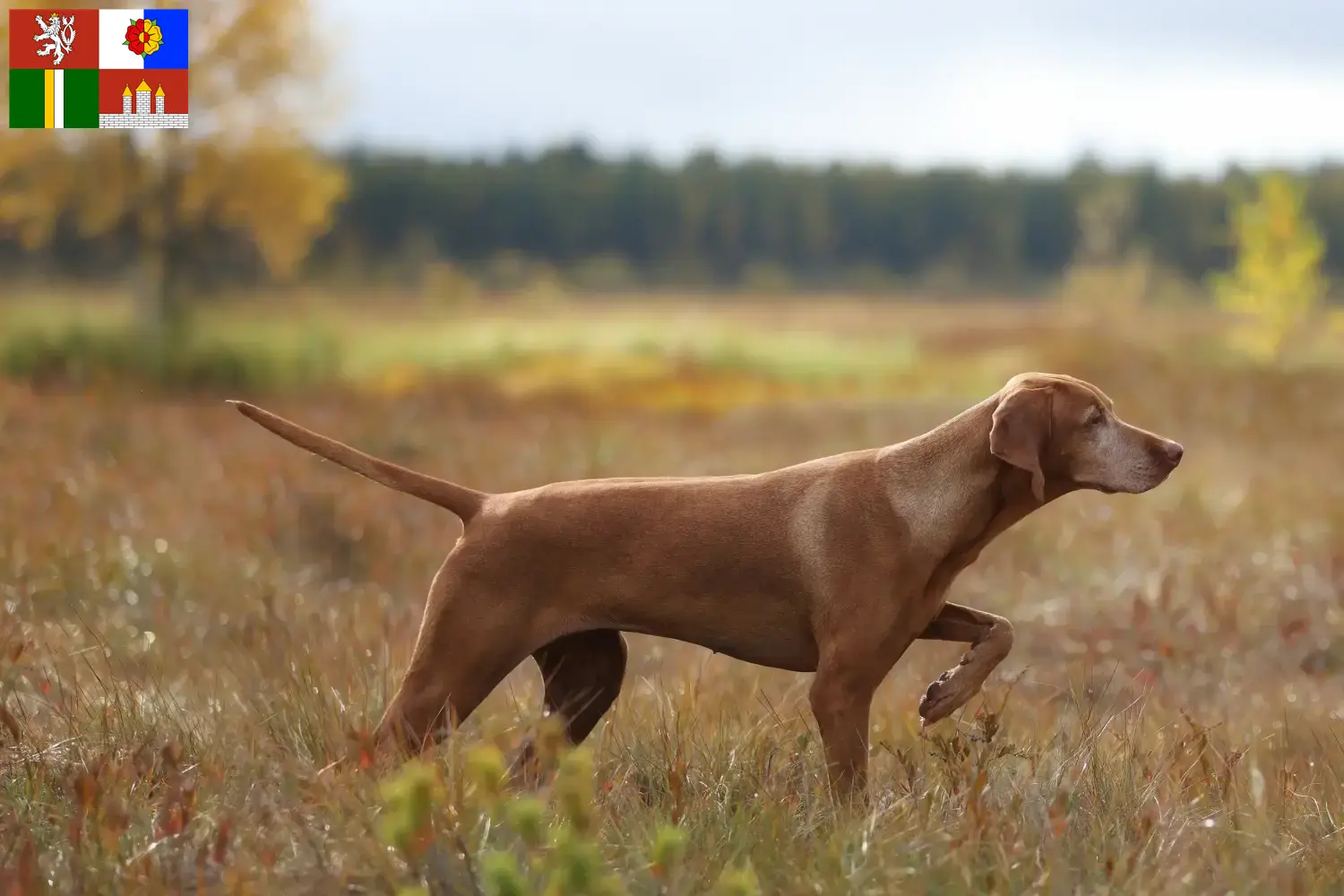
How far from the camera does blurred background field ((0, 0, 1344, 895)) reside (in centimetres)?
351

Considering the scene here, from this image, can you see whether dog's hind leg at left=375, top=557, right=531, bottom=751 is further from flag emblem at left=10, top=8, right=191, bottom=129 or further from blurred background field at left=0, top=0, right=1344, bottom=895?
flag emblem at left=10, top=8, right=191, bottom=129

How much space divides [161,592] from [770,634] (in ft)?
14.7

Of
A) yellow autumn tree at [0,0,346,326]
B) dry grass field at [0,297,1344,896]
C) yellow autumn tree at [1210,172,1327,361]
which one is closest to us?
dry grass field at [0,297,1344,896]

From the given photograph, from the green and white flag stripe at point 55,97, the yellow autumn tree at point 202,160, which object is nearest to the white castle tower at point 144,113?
the green and white flag stripe at point 55,97

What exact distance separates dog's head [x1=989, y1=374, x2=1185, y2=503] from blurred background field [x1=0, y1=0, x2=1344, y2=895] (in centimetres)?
75

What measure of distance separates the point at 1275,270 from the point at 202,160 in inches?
994

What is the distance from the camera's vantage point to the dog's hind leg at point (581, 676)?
4.47 m

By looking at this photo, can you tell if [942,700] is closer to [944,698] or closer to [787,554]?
[944,698]

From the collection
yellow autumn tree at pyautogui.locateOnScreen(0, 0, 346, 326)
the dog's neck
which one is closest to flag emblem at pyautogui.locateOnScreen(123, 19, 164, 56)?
the dog's neck

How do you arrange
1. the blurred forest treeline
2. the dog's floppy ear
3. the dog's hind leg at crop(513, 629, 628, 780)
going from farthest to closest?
1. the blurred forest treeline
2. the dog's hind leg at crop(513, 629, 628, 780)
3. the dog's floppy ear

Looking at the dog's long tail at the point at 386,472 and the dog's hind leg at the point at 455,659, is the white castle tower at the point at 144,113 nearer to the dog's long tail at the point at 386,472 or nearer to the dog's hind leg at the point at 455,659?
the dog's long tail at the point at 386,472

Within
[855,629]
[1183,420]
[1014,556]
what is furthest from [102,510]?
[1183,420]

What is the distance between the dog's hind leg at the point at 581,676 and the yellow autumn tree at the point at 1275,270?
3317 centimetres

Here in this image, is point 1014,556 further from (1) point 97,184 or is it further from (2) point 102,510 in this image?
(1) point 97,184
